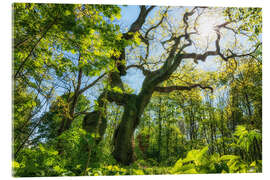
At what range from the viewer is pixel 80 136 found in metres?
1.77

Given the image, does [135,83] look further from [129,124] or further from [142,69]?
[129,124]

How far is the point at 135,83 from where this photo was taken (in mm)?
2057

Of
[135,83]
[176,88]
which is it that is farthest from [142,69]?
[176,88]

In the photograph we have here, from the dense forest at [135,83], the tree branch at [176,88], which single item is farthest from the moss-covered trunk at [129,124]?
the tree branch at [176,88]

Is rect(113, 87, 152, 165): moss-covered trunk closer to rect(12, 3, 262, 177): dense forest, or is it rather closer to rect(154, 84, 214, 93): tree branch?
rect(12, 3, 262, 177): dense forest

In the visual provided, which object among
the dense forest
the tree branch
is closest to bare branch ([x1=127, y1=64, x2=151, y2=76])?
the dense forest

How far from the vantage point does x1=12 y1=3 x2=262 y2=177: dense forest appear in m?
1.70

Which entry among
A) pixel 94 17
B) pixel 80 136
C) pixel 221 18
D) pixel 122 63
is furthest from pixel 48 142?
pixel 221 18

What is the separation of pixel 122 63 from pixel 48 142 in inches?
43.4

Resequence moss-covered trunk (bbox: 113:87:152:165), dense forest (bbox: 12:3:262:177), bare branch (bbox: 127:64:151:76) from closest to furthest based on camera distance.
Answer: dense forest (bbox: 12:3:262:177) < moss-covered trunk (bbox: 113:87:152:165) < bare branch (bbox: 127:64:151:76)

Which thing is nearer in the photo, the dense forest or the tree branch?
the dense forest

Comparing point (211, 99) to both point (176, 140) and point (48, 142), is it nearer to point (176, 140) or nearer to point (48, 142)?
point (176, 140)

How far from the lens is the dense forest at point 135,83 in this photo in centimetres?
170

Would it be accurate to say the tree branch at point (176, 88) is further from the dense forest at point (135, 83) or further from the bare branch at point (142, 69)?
the bare branch at point (142, 69)
